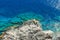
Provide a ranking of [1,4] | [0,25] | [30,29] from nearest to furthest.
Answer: [30,29] < [0,25] < [1,4]

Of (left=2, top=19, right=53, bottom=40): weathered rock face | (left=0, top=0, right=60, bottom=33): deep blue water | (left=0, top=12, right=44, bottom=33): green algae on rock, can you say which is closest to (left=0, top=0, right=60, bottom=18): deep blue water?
(left=0, top=0, right=60, bottom=33): deep blue water

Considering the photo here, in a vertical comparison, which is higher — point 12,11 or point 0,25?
point 12,11

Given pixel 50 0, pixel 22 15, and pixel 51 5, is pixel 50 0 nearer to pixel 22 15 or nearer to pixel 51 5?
pixel 51 5

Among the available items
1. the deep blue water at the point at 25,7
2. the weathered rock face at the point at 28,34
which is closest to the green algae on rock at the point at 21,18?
the deep blue water at the point at 25,7

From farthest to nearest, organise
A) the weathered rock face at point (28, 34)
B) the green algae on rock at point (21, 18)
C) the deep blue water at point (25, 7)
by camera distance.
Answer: the deep blue water at point (25, 7)
the green algae on rock at point (21, 18)
the weathered rock face at point (28, 34)

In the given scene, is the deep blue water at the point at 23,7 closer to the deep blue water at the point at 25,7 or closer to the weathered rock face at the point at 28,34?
the deep blue water at the point at 25,7

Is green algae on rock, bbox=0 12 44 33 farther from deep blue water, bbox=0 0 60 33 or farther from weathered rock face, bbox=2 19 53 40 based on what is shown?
weathered rock face, bbox=2 19 53 40

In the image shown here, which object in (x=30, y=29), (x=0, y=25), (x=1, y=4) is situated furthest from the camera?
(x=1, y=4)

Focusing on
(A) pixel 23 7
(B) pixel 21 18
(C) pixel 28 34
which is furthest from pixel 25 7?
(C) pixel 28 34

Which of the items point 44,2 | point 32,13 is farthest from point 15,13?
point 44,2
